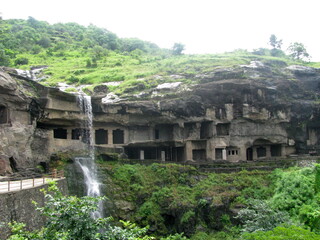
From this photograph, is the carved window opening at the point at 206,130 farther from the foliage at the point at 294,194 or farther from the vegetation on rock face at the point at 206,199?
the foliage at the point at 294,194

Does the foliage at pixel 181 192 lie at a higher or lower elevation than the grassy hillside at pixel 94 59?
lower

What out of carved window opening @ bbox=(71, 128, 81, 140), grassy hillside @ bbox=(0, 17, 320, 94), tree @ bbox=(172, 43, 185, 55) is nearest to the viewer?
carved window opening @ bbox=(71, 128, 81, 140)

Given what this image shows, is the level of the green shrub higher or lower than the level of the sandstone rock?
higher

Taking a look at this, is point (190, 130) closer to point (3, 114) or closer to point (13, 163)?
point (13, 163)

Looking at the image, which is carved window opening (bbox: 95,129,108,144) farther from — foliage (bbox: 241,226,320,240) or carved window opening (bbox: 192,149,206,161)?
foliage (bbox: 241,226,320,240)

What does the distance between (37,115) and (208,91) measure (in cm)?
1717

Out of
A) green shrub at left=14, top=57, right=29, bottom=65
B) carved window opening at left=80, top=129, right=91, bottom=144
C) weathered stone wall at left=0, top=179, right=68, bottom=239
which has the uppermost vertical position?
green shrub at left=14, top=57, right=29, bottom=65

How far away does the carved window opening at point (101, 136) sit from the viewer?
3428 cm

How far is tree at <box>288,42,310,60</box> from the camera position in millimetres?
66500

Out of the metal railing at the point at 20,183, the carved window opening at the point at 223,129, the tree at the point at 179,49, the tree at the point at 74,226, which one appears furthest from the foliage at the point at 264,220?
the tree at the point at 179,49

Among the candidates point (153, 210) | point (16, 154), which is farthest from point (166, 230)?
point (16, 154)

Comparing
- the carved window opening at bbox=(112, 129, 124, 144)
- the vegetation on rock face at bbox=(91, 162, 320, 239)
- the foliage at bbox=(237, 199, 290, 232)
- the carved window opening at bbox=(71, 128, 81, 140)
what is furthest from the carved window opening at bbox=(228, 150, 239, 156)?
the foliage at bbox=(237, 199, 290, 232)

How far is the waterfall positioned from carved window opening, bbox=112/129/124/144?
9.28 ft

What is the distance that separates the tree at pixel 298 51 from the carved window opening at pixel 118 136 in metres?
47.3
